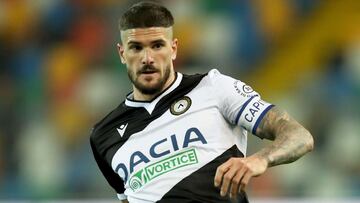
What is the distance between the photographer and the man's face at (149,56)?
326 cm

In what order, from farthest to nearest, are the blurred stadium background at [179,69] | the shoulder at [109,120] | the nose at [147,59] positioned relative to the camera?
the blurred stadium background at [179,69], the shoulder at [109,120], the nose at [147,59]

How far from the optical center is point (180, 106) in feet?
10.7

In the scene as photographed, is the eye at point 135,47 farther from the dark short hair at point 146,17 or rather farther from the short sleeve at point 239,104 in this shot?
the short sleeve at point 239,104

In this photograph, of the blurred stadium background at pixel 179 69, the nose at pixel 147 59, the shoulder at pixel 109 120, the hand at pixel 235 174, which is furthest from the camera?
the blurred stadium background at pixel 179 69

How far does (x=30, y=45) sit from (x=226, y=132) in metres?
3.99

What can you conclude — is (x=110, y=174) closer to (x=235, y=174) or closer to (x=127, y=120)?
(x=127, y=120)

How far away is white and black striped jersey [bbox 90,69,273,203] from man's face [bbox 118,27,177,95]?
81 mm

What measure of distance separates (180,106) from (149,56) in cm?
23

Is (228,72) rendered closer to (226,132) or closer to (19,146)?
(19,146)

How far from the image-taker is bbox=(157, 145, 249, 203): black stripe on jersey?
306 centimetres

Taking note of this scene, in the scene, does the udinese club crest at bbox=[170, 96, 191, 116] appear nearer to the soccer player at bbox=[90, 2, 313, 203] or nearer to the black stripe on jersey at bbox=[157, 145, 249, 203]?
the soccer player at bbox=[90, 2, 313, 203]

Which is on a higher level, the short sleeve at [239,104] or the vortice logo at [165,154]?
the short sleeve at [239,104]

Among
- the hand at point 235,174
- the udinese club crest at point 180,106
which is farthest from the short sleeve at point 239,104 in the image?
the hand at point 235,174

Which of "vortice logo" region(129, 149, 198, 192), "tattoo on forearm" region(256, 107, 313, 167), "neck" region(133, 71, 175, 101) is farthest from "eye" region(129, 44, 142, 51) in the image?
"tattoo on forearm" region(256, 107, 313, 167)
